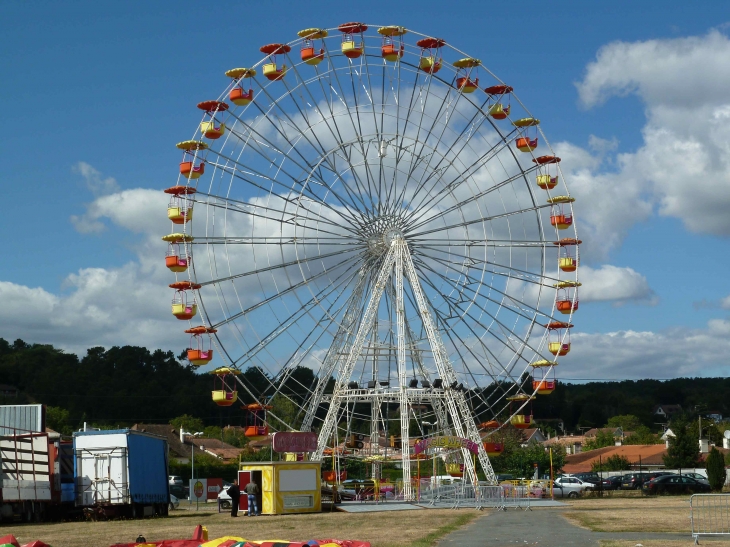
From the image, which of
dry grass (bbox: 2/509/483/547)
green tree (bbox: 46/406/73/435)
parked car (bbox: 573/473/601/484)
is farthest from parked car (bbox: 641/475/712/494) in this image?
green tree (bbox: 46/406/73/435)

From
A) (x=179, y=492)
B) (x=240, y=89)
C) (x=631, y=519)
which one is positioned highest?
(x=240, y=89)

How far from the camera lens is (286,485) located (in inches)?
1382

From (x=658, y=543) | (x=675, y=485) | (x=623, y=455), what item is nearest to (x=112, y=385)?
(x=623, y=455)

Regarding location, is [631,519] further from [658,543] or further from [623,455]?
[623,455]

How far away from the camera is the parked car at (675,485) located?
5091cm

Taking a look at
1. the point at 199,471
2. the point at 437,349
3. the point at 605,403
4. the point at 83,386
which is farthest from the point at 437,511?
the point at 605,403

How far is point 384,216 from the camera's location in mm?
41781

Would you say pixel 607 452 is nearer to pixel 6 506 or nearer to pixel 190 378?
pixel 190 378

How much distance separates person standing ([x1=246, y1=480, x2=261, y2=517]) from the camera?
33.9m

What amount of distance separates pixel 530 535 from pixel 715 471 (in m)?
29.1

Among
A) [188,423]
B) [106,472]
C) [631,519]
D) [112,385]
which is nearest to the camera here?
[631,519]

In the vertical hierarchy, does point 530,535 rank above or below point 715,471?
above

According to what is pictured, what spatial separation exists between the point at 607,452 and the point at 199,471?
143ft

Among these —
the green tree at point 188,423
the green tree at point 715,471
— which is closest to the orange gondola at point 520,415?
the green tree at point 715,471
